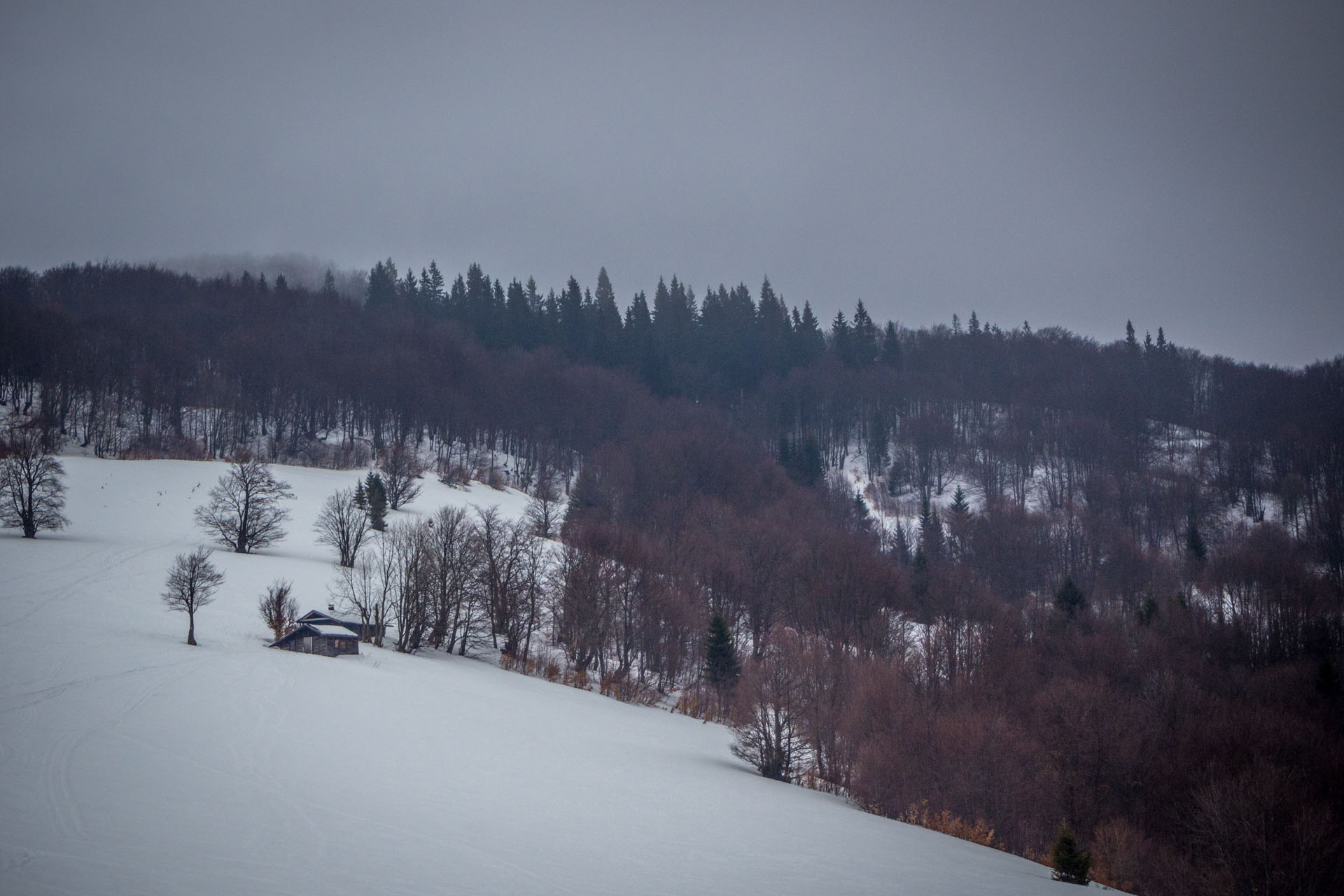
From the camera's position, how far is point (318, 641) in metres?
39.6

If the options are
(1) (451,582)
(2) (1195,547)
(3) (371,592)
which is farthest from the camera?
(2) (1195,547)

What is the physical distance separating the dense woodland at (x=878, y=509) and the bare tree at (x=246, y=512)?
17.9 m

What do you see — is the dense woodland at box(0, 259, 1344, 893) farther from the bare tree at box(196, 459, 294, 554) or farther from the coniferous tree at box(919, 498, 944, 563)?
the bare tree at box(196, 459, 294, 554)

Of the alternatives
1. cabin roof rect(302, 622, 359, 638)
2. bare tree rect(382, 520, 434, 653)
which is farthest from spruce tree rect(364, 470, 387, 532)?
cabin roof rect(302, 622, 359, 638)

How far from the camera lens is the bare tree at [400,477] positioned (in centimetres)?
7162

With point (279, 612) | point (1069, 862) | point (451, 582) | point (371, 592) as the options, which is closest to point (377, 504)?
point (371, 592)

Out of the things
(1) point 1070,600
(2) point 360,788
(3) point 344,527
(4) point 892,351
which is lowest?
(1) point 1070,600

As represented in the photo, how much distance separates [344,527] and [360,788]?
140 feet

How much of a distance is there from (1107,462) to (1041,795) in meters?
93.5

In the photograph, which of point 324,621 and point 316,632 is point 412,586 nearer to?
point 324,621

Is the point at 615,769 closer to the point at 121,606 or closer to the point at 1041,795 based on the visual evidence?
the point at 1041,795

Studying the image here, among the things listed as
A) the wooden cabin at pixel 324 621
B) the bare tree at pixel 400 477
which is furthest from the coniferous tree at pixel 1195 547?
the wooden cabin at pixel 324 621

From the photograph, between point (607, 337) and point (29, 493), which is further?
point (607, 337)

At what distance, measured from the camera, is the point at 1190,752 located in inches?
1538
